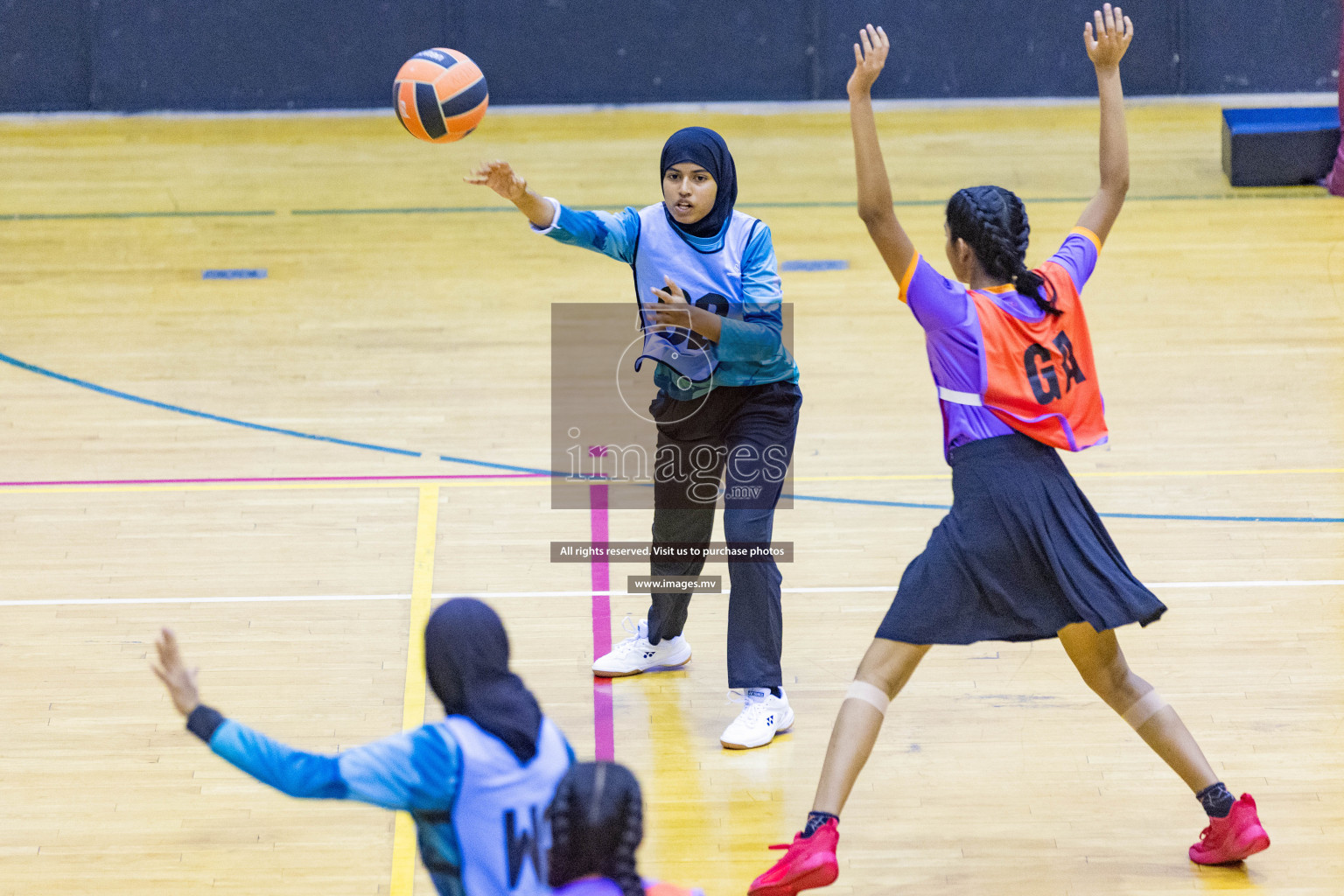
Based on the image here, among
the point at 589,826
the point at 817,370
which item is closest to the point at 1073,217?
the point at 817,370

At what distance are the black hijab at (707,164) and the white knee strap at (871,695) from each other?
58.3 inches

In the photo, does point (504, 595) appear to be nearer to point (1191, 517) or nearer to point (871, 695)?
point (871, 695)

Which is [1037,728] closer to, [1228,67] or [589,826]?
[589,826]

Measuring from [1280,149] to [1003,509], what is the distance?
8.01 meters

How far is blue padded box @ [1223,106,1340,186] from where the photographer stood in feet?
34.1

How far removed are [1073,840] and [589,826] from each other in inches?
81.3

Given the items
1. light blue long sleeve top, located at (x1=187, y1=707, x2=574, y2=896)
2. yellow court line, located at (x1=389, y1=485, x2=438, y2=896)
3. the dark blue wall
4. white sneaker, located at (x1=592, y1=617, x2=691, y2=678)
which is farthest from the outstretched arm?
the dark blue wall

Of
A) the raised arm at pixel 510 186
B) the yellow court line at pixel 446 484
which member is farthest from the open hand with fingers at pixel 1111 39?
the yellow court line at pixel 446 484

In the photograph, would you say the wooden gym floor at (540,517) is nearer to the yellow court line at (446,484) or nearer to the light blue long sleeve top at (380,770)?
the yellow court line at (446,484)

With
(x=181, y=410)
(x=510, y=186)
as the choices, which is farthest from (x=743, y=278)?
(x=181, y=410)

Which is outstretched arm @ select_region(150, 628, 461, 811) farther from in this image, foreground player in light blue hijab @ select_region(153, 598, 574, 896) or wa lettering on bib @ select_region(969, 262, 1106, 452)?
wa lettering on bib @ select_region(969, 262, 1106, 452)

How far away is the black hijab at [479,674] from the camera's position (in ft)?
8.52

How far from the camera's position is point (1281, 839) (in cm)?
398

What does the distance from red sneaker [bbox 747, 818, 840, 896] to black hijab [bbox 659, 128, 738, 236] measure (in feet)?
5.93
